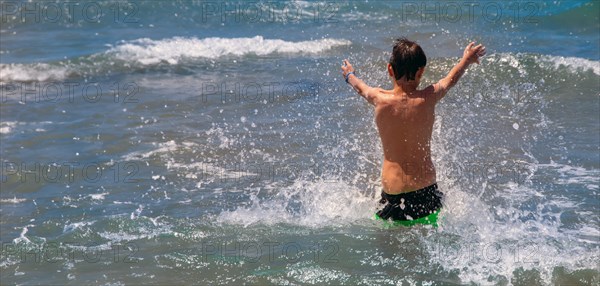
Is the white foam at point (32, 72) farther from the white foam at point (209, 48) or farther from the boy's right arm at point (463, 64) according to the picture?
the boy's right arm at point (463, 64)

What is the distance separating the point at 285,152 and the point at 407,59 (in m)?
3.04

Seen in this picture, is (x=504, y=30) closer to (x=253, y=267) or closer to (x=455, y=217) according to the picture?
(x=455, y=217)

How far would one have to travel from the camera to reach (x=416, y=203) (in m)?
5.55

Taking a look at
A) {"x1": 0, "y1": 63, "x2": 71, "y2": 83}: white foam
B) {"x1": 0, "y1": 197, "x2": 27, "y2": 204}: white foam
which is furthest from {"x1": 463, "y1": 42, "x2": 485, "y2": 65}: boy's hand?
{"x1": 0, "y1": 63, "x2": 71, "y2": 83}: white foam

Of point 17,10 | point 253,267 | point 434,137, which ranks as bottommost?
point 253,267

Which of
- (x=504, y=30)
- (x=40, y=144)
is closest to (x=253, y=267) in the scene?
(x=40, y=144)

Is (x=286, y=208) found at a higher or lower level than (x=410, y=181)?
lower

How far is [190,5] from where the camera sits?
15781 millimetres

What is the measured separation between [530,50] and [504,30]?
1284 millimetres

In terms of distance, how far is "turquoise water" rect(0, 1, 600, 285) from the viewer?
5594mm

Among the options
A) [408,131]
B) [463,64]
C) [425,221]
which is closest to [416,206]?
[425,221]

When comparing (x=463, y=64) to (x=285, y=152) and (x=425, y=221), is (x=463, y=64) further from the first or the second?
(x=285, y=152)

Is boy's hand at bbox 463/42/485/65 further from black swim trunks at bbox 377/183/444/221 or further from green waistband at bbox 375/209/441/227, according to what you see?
green waistband at bbox 375/209/441/227

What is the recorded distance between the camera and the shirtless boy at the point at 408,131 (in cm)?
532
